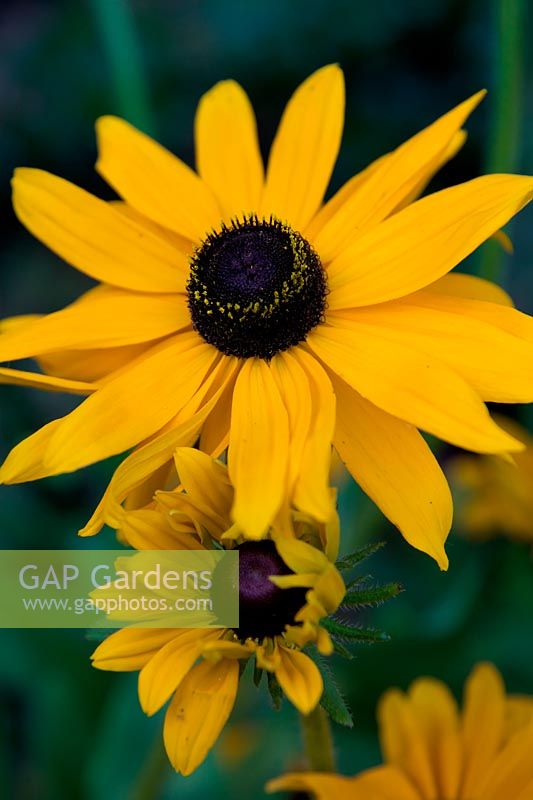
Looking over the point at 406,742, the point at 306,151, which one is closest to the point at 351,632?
the point at 406,742

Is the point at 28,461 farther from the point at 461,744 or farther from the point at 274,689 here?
the point at 461,744

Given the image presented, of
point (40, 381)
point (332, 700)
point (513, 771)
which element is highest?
point (40, 381)

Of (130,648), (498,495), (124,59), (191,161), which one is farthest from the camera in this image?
(191,161)

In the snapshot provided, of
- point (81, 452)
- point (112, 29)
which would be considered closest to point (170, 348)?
point (81, 452)

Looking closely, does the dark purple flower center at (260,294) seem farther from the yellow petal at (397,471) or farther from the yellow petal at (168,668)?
the yellow petal at (168,668)

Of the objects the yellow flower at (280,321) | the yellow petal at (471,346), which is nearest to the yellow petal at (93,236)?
the yellow flower at (280,321)

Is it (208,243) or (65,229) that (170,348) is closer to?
(208,243)
